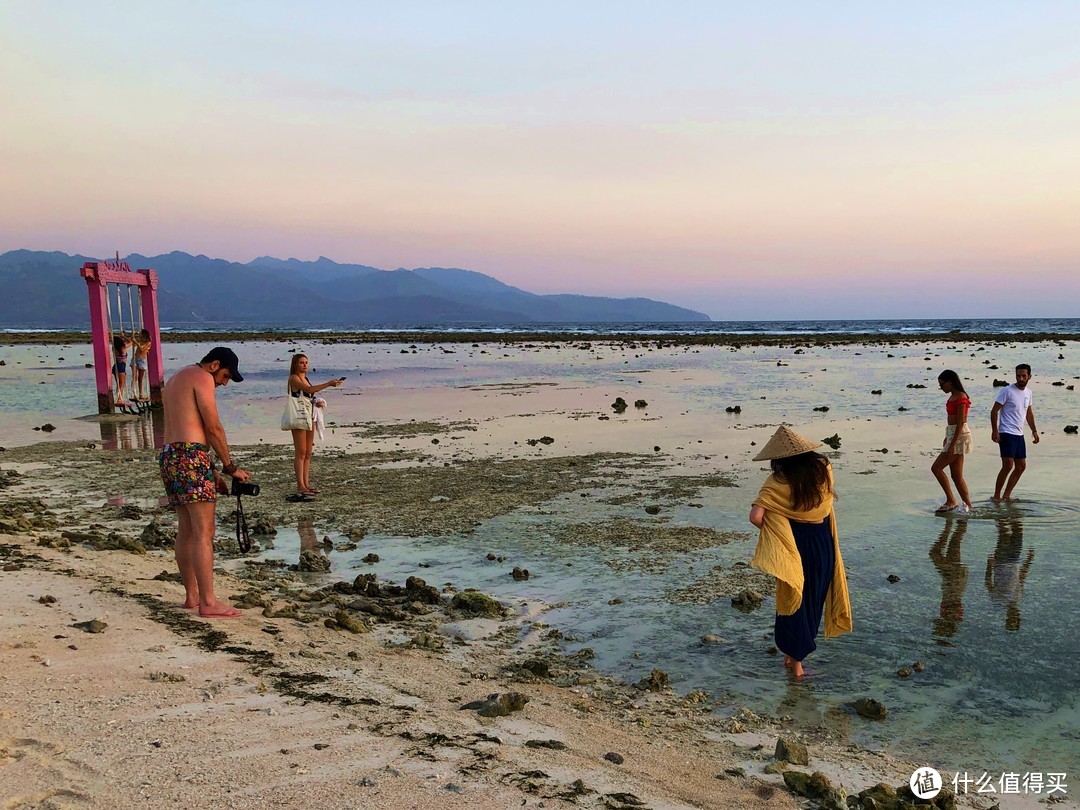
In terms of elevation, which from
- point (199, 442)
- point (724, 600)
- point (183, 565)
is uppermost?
point (199, 442)

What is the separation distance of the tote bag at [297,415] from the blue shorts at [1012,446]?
9492mm

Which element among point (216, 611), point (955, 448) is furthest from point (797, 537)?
point (955, 448)

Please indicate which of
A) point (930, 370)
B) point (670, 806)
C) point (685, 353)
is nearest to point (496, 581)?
point (670, 806)

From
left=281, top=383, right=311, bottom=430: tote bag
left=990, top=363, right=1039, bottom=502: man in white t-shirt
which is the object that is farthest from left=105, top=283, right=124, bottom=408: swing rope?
left=990, top=363, right=1039, bottom=502: man in white t-shirt

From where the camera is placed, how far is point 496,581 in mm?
7973

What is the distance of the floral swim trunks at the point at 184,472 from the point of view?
20.4 ft

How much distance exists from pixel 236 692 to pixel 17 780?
4.35 ft

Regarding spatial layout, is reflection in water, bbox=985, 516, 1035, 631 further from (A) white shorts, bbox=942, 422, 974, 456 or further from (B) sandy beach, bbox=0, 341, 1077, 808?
(A) white shorts, bbox=942, 422, 974, 456

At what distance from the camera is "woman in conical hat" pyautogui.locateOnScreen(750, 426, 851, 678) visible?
18.2 feet

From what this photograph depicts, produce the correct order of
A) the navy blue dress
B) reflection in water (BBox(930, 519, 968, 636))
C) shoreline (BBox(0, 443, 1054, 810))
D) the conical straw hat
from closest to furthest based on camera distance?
shoreline (BBox(0, 443, 1054, 810)) → the conical straw hat → the navy blue dress → reflection in water (BBox(930, 519, 968, 636))

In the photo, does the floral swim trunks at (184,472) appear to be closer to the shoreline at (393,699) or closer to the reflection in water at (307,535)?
the shoreline at (393,699)

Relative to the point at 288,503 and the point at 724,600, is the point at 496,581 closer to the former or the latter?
the point at 724,600

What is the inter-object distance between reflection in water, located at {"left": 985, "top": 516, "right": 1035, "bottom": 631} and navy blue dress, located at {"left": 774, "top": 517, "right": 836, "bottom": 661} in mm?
2008

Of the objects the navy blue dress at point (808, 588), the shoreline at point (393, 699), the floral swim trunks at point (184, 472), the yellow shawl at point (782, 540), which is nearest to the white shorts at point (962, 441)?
the navy blue dress at point (808, 588)
